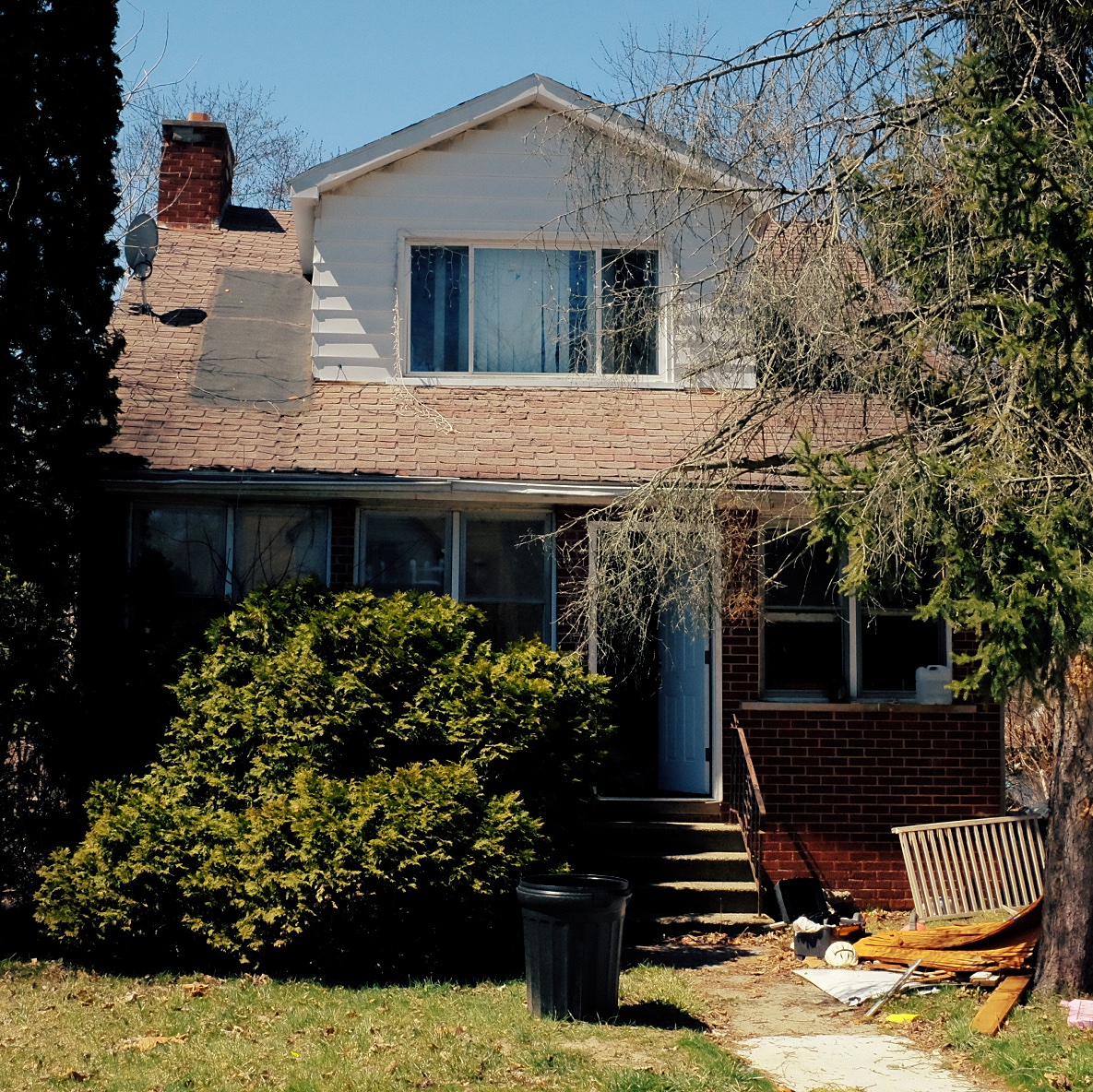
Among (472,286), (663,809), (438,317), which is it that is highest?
(472,286)

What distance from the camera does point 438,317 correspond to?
1264 cm

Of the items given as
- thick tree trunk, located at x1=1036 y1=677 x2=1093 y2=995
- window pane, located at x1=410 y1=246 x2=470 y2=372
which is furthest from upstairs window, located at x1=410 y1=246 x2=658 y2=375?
thick tree trunk, located at x1=1036 y1=677 x2=1093 y2=995

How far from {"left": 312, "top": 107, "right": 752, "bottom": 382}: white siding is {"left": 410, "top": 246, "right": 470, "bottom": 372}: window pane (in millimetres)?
175

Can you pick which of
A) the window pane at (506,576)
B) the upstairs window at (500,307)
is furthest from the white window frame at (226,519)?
the upstairs window at (500,307)

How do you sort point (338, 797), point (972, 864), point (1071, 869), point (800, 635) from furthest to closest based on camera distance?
point (800, 635) → point (972, 864) → point (338, 797) → point (1071, 869)

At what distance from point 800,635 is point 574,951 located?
5.00m

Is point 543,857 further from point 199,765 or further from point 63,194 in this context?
point 63,194

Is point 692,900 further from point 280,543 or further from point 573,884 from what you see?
point 280,543

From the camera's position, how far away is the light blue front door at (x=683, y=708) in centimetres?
1155

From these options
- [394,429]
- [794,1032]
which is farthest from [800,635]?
[794,1032]

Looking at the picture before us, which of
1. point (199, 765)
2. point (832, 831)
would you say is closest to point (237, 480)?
point (199, 765)

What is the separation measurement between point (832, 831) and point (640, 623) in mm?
3225

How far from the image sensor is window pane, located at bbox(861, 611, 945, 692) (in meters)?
11.7

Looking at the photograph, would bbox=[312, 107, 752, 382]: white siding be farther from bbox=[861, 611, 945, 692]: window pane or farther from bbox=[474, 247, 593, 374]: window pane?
bbox=[861, 611, 945, 692]: window pane
